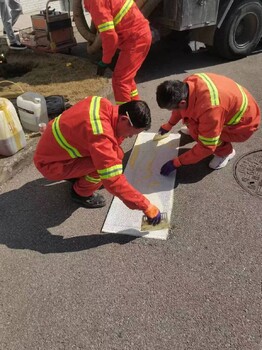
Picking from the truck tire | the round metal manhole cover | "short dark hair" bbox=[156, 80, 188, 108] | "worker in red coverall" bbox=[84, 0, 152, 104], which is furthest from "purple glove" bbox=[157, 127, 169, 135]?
the truck tire

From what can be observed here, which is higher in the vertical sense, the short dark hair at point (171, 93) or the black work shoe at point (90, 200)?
the short dark hair at point (171, 93)

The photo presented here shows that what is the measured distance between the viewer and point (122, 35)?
357 centimetres

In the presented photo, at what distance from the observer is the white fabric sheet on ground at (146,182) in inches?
107

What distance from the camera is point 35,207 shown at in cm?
300

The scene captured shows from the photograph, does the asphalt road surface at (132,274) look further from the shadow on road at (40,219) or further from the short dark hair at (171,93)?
the short dark hair at (171,93)

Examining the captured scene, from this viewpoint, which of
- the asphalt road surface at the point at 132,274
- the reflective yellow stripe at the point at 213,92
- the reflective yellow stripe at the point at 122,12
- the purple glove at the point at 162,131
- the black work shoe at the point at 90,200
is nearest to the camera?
the asphalt road surface at the point at 132,274

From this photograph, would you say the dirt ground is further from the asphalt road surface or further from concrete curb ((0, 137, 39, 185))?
the asphalt road surface

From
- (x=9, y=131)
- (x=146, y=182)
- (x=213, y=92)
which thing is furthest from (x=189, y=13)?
(x=9, y=131)

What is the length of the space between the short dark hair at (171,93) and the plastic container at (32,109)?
5.10 ft

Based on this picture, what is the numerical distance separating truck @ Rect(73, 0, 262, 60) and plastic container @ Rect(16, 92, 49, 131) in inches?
77.0

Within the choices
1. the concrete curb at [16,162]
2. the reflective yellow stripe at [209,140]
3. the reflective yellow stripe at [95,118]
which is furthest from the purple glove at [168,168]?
the concrete curb at [16,162]

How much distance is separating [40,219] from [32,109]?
1.36 metres

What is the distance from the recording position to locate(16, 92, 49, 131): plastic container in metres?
3.62

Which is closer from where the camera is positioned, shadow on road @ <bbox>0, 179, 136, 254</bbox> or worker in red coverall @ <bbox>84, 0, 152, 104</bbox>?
shadow on road @ <bbox>0, 179, 136, 254</bbox>
